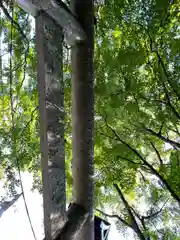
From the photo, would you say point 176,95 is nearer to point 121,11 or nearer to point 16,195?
point 121,11

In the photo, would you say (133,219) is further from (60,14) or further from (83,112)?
(60,14)

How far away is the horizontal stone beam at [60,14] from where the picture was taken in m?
0.45

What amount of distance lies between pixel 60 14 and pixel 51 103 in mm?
171

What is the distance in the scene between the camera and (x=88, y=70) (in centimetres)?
59

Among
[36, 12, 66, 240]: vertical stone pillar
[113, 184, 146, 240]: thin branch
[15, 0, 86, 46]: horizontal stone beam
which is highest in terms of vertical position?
[15, 0, 86, 46]: horizontal stone beam

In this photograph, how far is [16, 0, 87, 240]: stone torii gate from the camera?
1.56 ft

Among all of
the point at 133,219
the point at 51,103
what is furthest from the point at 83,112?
the point at 133,219

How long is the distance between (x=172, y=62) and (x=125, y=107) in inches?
6.2

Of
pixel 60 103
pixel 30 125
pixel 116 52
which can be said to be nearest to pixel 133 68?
pixel 116 52

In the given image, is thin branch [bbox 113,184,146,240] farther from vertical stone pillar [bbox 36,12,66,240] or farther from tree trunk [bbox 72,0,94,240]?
vertical stone pillar [bbox 36,12,66,240]

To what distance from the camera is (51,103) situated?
0.49 m

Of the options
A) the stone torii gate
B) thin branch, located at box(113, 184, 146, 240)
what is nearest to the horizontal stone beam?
the stone torii gate

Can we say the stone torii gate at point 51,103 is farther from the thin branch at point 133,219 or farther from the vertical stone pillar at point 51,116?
the thin branch at point 133,219

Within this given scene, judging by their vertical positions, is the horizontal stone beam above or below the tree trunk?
above
